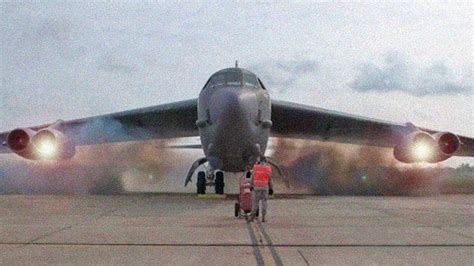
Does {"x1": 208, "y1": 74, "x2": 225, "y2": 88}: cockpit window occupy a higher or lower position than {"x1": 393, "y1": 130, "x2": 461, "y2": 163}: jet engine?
higher

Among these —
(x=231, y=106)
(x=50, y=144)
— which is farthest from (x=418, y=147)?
(x=50, y=144)

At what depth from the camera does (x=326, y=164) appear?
86.4 ft

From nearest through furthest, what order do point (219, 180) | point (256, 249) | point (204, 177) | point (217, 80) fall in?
point (256, 249) → point (217, 80) → point (219, 180) → point (204, 177)

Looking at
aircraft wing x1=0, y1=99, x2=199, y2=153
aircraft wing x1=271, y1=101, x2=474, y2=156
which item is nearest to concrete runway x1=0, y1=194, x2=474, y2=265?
aircraft wing x1=0, y1=99, x2=199, y2=153

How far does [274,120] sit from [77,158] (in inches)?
349

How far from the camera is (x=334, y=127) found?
24.4 m

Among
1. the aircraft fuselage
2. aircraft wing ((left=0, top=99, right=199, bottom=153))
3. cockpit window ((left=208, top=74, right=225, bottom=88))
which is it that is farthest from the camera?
aircraft wing ((left=0, top=99, right=199, bottom=153))

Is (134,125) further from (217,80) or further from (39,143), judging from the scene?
(217,80)

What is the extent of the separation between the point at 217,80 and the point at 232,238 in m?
10.8

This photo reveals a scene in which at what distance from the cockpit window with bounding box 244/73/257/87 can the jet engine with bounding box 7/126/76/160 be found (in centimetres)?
755

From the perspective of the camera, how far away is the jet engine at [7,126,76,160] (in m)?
21.0

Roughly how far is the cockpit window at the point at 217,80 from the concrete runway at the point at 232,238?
6.66 metres

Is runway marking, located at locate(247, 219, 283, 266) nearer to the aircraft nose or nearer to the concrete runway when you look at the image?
the concrete runway

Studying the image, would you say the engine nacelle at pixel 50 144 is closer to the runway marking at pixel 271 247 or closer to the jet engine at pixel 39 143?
the jet engine at pixel 39 143
